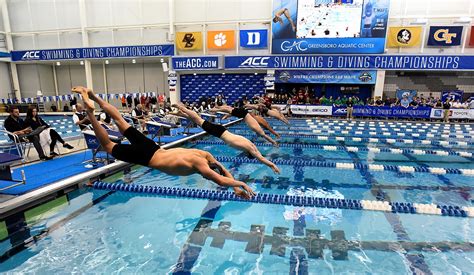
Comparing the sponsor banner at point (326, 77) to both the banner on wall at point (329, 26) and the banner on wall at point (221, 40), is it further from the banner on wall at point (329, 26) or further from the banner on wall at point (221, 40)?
the banner on wall at point (221, 40)

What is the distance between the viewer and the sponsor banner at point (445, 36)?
47.4ft

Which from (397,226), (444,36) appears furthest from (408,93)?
(397,226)

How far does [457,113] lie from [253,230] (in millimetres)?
14374

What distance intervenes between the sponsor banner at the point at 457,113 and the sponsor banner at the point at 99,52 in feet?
48.0

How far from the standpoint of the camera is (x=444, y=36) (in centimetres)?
1464

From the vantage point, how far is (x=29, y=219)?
3418mm

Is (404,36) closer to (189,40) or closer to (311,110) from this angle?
(311,110)

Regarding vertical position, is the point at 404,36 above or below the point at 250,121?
above

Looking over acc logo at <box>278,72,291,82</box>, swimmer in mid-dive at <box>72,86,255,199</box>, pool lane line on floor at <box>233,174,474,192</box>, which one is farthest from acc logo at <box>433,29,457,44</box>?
swimmer in mid-dive at <box>72,86,255,199</box>

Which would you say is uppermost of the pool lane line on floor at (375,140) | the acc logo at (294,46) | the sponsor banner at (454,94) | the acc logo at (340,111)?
the acc logo at (294,46)

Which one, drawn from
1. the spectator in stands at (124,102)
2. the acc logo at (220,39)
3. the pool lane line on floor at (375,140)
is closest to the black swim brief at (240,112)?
the pool lane line on floor at (375,140)

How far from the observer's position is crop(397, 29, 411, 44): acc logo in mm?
→ 14898

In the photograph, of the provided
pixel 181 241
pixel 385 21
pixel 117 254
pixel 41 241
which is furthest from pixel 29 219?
pixel 385 21

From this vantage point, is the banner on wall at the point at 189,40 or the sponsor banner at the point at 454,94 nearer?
the sponsor banner at the point at 454,94
